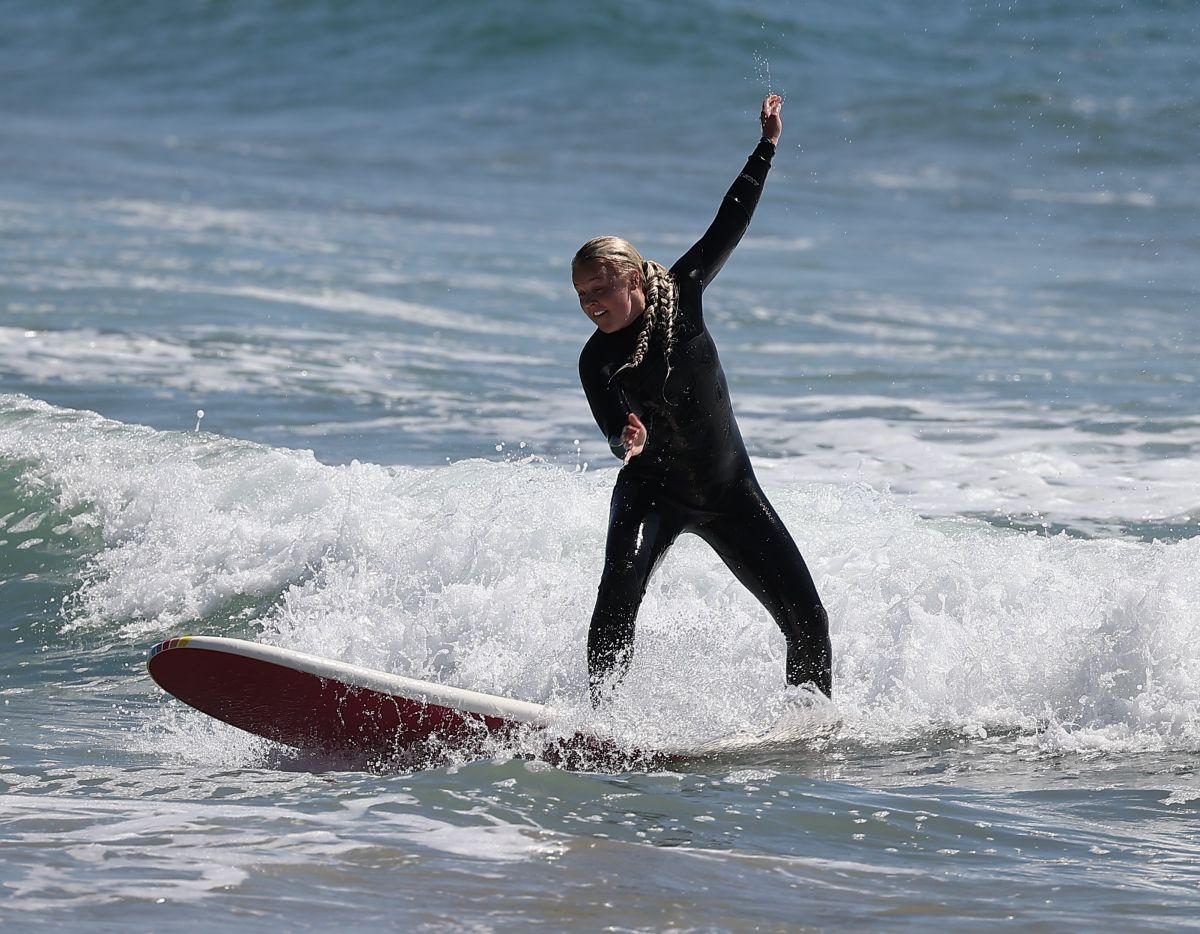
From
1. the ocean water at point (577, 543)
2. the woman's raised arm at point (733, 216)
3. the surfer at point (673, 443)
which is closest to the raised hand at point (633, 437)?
the surfer at point (673, 443)

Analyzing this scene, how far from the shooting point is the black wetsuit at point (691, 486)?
5.36 metres

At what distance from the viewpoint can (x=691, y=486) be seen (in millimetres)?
5492

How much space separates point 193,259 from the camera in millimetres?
18203

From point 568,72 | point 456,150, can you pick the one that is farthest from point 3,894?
point 568,72

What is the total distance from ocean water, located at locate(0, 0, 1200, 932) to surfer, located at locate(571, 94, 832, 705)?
0.33m

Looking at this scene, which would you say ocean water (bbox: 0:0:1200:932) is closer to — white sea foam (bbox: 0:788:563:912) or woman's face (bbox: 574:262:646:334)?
white sea foam (bbox: 0:788:563:912)

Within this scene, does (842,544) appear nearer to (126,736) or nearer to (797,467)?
(797,467)

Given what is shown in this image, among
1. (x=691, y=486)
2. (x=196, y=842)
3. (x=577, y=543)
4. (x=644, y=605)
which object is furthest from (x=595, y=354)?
(x=577, y=543)

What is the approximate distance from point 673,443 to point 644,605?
8.02 feet

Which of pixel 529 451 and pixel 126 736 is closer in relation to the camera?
pixel 126 736

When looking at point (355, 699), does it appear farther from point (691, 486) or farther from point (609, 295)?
point (609, 295)

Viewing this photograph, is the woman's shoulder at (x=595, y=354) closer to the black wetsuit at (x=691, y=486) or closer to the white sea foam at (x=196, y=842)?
the black wetsuit at (x=691, y=486)

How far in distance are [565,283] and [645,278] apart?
1250 centimetres

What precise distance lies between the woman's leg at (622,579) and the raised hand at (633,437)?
0.67 meters
